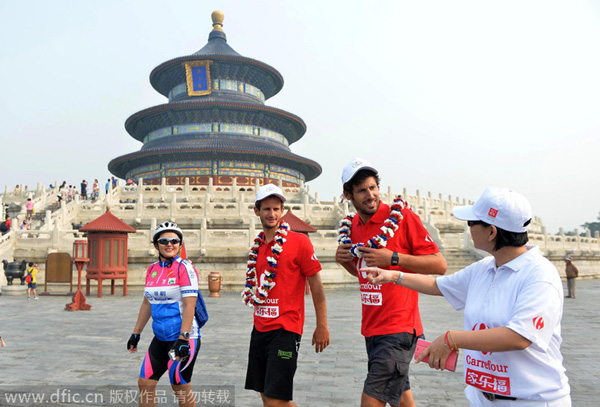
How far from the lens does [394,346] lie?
10.8ft

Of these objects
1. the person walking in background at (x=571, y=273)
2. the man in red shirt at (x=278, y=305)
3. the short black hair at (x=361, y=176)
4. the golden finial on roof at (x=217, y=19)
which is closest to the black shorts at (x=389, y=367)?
the man in red shirt at (x=278, y=305)

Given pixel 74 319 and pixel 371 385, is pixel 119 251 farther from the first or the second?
pixel 371 385

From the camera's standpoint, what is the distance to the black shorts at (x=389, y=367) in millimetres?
3199

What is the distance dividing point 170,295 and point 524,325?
Answer: 9.16ft

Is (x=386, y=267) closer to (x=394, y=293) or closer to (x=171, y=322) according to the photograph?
(x=394, y=293)

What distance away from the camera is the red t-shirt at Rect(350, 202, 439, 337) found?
3.38 meters

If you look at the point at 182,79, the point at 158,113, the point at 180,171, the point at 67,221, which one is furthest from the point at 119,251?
the point at 182,79

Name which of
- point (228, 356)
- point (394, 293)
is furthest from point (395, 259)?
point (228, 356)

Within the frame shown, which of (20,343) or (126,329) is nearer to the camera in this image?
(20,343)

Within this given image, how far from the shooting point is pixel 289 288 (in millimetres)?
3744

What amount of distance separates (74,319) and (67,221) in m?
12.3

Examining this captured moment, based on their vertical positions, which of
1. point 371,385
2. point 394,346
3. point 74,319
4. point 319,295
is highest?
point 319,295

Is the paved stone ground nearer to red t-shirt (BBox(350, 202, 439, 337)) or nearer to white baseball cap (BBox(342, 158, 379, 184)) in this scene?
red t-shirt (BBox(350, 202, 439, 337))

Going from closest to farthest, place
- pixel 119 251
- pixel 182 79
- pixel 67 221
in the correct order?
pixel 119 251
pixel 67 221
pixel 182 79
